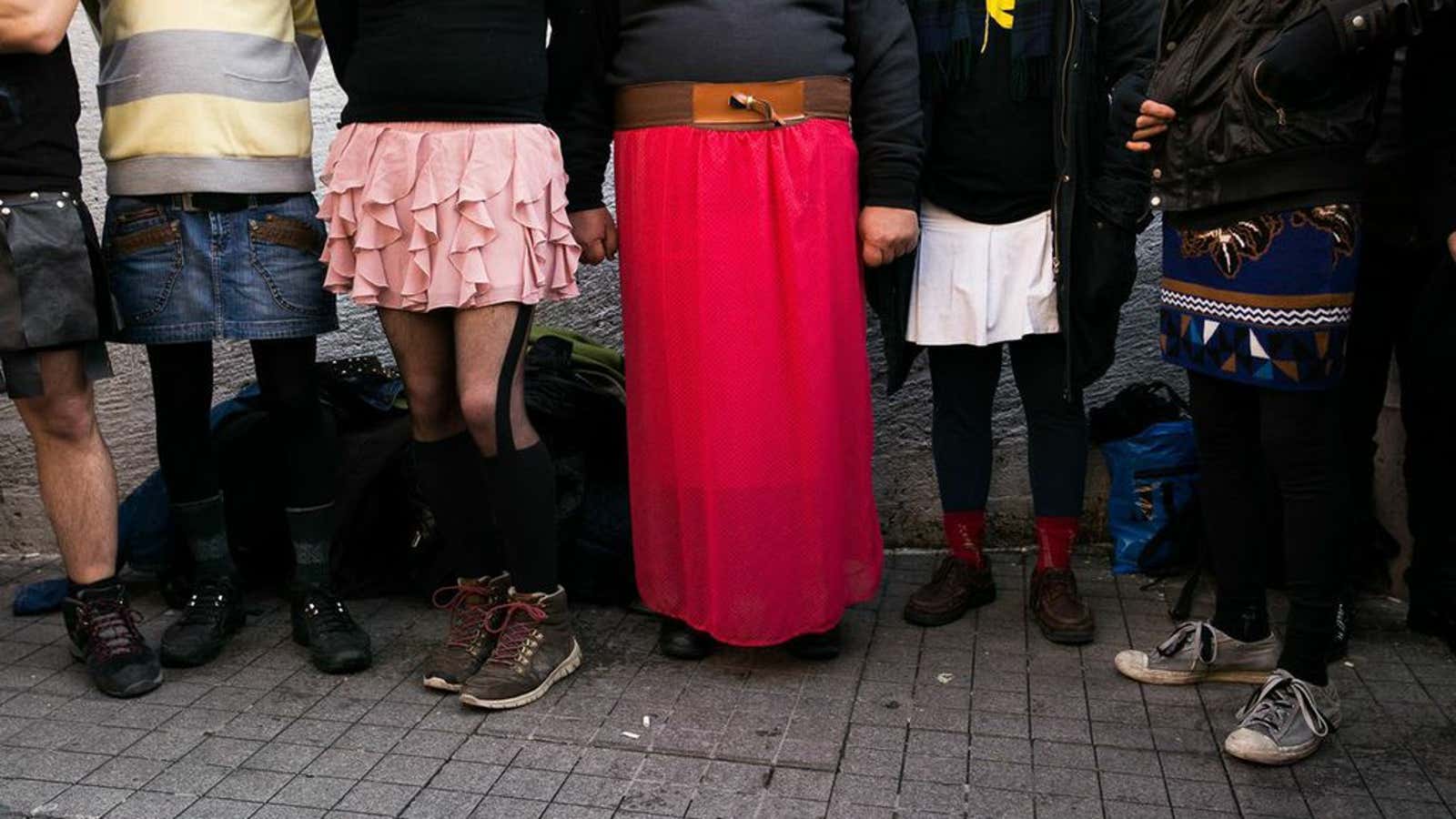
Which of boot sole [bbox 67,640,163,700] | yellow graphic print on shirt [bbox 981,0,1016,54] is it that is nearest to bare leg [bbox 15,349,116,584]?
boot sole [bbox 67,640,163,700]

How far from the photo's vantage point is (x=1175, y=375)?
15.0 feet

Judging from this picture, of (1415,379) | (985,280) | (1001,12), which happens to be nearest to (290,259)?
(985,280)

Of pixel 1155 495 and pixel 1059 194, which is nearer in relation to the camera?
pixel 1059 194

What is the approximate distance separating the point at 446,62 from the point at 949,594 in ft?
6.45

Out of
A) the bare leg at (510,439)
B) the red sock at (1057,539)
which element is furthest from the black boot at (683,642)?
the red sock at (1057,539)

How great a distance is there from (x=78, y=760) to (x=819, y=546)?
5.83 ft

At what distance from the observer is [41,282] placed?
327 centimetres

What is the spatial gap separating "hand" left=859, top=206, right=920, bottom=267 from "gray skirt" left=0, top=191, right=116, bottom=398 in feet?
6.23

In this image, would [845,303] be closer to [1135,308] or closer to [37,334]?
[1135,308]

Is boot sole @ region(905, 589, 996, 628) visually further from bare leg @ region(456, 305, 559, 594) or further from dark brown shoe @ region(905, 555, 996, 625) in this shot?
bare leg @ region(456, 305, 559, 594)

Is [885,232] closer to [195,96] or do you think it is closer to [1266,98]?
[1266,98]

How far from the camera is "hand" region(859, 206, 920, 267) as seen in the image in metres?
3.49

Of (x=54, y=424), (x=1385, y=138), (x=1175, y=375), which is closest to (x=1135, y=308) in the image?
(x=1175, y=375)

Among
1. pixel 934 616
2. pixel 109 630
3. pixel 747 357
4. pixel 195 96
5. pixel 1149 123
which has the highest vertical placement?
pixel 195 96
